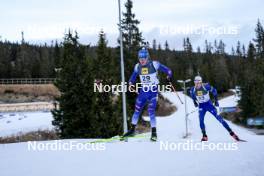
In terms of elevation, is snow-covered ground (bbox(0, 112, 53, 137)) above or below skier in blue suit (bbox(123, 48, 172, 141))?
below

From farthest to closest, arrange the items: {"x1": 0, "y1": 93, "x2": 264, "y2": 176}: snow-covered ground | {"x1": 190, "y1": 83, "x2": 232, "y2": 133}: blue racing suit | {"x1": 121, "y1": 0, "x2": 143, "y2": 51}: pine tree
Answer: {"x1": 121, "y1": 0, "x2": 143, "y2": 51}: pine tree < {"x1": 190, "y1": 83, "x2": 232, "y2": 133}: blue racing suit < {"x1": 0, "y1": 93, "x2": 264, "y2": 176}: snow-covered ground

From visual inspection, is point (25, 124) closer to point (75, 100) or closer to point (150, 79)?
point (75, 100)

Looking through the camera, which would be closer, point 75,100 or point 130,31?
point 75,100

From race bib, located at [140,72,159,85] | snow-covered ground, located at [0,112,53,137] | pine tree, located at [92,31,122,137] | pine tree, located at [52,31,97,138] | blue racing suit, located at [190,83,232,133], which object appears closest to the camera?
race bib, located at [140,72,159,85]

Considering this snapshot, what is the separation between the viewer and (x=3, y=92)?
58.6 meters

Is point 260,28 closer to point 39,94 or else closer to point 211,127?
point 211,127

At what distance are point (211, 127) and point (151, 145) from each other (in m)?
35.1

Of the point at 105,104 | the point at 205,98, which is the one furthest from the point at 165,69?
the point at 105,104

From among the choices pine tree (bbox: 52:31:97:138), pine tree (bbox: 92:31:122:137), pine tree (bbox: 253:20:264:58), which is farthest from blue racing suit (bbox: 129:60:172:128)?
pine tree (bbox: 253:20:264:58)

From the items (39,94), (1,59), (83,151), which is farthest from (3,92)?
(83,151)

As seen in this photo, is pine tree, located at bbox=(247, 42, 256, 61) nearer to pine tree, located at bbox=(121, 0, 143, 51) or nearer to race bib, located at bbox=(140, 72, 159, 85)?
pine tree, located at bbox=(121, 0, 143, 51)

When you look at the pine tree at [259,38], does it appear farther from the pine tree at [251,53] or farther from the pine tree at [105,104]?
the pine tree at [105,104]

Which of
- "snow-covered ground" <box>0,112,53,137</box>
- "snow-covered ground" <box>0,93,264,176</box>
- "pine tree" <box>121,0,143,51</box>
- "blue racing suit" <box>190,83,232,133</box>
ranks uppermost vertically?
"pine tree" <box>121,0,143,51</box>

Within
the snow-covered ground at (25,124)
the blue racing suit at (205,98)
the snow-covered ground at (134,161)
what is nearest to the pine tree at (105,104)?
the snow-covered ground at (25,124)
